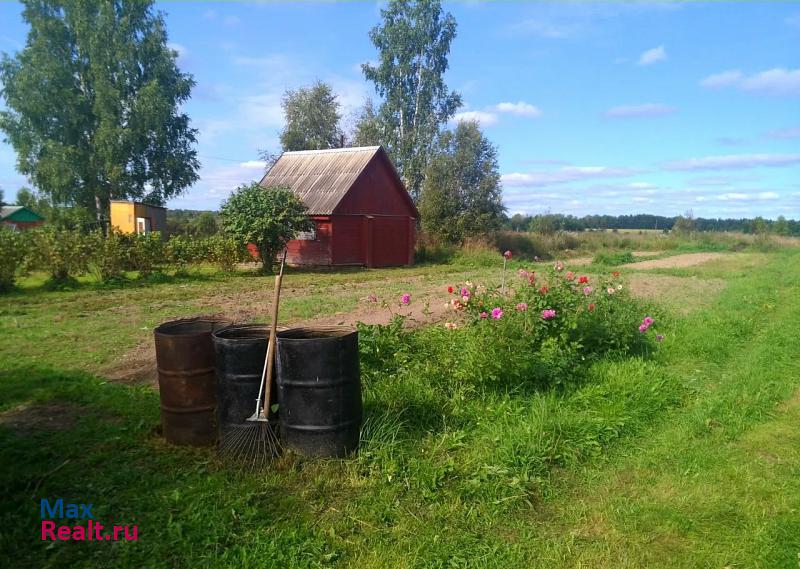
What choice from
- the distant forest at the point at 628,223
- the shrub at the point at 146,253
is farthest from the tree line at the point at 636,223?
the shrub at the point at 146,253

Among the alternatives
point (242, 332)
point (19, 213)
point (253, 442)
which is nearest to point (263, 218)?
point (242, 332)

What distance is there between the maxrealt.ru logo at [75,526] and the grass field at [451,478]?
0.19 ft

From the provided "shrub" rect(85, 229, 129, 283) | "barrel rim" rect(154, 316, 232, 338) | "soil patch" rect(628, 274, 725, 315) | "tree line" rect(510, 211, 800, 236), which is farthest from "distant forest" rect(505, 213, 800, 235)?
"barrel rim" rect(154, 316, 232, 338)

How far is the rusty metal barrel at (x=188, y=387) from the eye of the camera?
4.14m

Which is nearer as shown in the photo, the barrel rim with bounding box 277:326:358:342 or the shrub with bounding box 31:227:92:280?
the barrel rim with bounding box 277:326:358:342

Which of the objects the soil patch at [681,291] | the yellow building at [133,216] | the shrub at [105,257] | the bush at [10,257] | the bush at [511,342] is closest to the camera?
the bush at [511,342]

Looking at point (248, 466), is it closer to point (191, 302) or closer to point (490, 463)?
point (490, 463)

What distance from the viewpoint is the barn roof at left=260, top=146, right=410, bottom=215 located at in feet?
76.6

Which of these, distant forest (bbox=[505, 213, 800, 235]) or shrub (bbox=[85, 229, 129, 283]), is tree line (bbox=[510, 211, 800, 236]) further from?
shrub (bbox=[85, 229, 129, 283])

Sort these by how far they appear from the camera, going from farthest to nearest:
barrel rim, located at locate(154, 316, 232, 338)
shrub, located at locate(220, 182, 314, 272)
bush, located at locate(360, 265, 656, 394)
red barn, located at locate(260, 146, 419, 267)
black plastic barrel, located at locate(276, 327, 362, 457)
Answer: red barn, located at locate(260, 146, 419, 267), shrub, located at locate(220, 182, 314, 272), bush, located at locate(360, 265, 656, 394), barrel rim, located at locate(154, 316, 232, 338), black plastic barrel, located at locate(276, 327, 362, 457)

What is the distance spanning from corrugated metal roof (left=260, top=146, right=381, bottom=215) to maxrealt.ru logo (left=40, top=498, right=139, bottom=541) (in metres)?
19.5

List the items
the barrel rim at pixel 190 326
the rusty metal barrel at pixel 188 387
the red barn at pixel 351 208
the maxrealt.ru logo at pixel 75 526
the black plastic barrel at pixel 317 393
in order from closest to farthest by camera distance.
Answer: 1. the maxrealt.ru logo at pixel 75 526
2. the black plastic barrel at pixel 317 393
3. the rusty metal barrel at pixel 188 387
4. the barrel rim at pixel 190 326
5. the red barn at pixel 351 208

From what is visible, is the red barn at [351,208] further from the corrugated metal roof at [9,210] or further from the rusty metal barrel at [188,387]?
the corrugated metal roof at [9,210]

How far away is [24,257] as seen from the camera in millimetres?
13211
